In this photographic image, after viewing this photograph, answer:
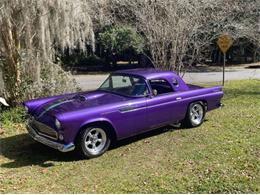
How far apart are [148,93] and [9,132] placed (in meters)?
3.25

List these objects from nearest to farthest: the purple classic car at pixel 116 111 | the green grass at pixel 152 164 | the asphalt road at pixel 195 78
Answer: the green grass at pixel 152 164 < the purple classic car at pixel 116 111 < the asphalt road at pixel 195 78

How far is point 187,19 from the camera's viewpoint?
1048 cm

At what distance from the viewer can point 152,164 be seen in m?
5.29

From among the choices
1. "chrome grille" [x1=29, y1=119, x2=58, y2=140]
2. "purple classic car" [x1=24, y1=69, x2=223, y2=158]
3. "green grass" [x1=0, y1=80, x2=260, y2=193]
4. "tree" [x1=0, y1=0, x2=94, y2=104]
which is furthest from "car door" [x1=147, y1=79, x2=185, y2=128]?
"tree" [x1=0, y1=0, x2=94, y2=104]

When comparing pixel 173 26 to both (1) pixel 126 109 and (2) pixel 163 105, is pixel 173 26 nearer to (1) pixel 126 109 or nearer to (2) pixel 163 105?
(2) pixel 163 105

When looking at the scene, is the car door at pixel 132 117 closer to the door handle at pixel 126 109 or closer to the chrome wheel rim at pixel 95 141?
the door handle at pixel 126 109

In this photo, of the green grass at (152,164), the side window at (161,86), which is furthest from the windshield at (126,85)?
the green grass at (152,164)

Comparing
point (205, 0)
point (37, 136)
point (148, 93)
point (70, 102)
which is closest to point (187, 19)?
point (205, 0)

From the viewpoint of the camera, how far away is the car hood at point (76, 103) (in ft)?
18.5

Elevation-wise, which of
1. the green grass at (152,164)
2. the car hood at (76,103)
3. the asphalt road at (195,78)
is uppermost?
the car hood at (76,103)

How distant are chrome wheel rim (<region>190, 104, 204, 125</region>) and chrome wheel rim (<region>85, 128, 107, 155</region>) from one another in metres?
2.33

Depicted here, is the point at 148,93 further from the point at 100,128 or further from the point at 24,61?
the point at 24,61

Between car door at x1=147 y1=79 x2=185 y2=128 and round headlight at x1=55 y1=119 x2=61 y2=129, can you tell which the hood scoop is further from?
car door at x1=147 y1=79 x2=185 y2=128

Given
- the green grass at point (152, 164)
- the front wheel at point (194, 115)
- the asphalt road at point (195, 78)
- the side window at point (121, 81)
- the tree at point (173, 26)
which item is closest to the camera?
the green grass at point (152, 164)
